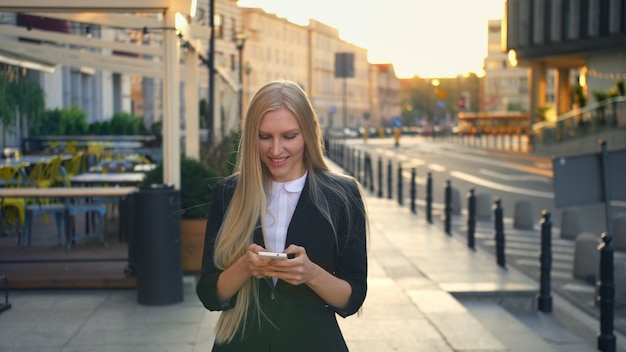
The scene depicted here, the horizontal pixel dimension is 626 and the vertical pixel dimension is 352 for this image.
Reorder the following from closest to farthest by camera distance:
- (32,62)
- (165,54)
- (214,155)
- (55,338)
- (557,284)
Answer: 1. (55,338)
2. (165,54)
3. (557,284)
4. (214,155)
5. (32,62)

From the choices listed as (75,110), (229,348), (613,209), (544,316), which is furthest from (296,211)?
(75,110)

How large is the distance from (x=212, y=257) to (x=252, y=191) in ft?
0.87

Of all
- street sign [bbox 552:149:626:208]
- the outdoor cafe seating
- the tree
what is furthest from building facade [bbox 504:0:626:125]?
street sign [bbox 552:149:626:208]

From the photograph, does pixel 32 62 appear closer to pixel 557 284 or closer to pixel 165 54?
pixel 165 54

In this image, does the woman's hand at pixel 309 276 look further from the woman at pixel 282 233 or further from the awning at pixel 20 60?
the awning at pixel 20 60

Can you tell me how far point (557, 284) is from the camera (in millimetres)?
10766

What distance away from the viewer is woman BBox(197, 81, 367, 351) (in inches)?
117

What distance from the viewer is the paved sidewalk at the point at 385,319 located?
6941 millimetres

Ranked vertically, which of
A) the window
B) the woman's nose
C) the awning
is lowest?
the woman's nose

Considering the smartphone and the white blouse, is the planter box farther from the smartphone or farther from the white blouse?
the smartphone

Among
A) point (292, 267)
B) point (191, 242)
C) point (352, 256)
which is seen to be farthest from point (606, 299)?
point (292, 267)

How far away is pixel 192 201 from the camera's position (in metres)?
9.27

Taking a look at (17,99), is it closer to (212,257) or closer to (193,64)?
(193,64)

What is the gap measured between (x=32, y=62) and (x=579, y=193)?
11.4 meters
